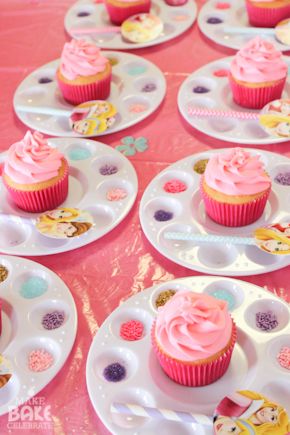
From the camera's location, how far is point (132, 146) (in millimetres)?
1863

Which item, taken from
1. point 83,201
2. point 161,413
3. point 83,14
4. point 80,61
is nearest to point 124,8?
point 83,14

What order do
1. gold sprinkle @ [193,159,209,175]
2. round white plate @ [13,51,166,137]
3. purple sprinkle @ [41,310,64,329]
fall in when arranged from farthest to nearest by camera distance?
round white plate @ [13,51,166,137]
gold sprinkle @ [193,159,209,175]
purple sprinkle @ [41,310,64,329]

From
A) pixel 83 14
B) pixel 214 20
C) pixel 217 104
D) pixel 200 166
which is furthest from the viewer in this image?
pixel 83 14

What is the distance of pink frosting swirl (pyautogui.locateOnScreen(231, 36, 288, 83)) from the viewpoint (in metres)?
1.84

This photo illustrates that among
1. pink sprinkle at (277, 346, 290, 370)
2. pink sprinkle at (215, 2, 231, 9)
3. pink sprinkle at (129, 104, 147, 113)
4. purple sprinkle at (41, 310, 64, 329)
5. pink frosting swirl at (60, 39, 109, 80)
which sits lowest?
purple sprinkle at (41, 310, 64, 329)

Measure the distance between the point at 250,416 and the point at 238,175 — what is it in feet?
1.81

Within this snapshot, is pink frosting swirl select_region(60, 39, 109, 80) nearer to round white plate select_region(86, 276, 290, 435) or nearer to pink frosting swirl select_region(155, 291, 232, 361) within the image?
round white plate select_region(86, 276, 290, 435)

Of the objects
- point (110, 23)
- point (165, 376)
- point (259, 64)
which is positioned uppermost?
point (259, 64)

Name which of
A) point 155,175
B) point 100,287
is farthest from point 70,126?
point 100,287

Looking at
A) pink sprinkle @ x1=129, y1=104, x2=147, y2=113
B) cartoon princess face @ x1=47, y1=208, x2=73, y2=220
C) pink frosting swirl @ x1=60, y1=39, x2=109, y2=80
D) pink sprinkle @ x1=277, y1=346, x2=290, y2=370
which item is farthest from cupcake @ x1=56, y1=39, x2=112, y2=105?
pink sprinkle @ x1=277, y1=346, x2=290, y2=370

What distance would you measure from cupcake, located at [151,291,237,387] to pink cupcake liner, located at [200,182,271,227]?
34 centimetres

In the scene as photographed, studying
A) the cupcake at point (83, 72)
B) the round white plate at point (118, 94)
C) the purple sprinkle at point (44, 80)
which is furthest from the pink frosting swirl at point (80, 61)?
the purple sprinkle at point (44, 80)

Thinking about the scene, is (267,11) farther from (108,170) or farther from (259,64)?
(108,170)

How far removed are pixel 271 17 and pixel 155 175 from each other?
0.81 meters
